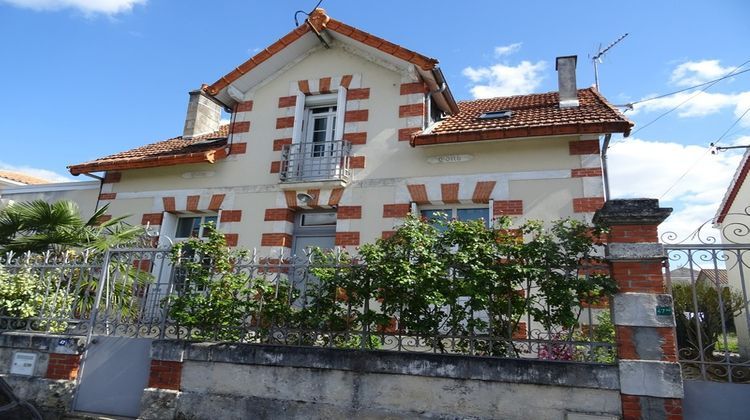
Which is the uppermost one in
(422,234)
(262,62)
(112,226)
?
(262,62)

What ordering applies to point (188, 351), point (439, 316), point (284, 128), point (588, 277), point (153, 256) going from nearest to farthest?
point (588, 277) < point (439, 316) < point (188, 351) < point (153, 256) < point (284, 128)

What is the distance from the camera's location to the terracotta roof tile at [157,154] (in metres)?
10.6

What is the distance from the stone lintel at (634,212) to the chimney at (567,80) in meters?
5.81

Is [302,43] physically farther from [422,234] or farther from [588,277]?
[588,277]

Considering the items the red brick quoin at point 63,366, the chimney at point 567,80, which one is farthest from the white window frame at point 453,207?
the red brick quoin at point 63,366

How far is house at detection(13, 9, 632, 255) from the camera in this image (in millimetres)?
8516

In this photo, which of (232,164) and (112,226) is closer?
(112,226)

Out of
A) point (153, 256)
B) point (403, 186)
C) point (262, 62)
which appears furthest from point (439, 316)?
point (262, 62)

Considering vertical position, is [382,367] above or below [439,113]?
below

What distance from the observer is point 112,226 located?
890 centimetres

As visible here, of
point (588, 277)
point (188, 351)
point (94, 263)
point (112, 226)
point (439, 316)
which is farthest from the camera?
point (112, 226)

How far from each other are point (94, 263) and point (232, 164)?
4.55 meters

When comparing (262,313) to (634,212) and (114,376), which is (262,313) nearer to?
(114,376)

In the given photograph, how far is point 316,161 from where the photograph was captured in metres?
10.0
